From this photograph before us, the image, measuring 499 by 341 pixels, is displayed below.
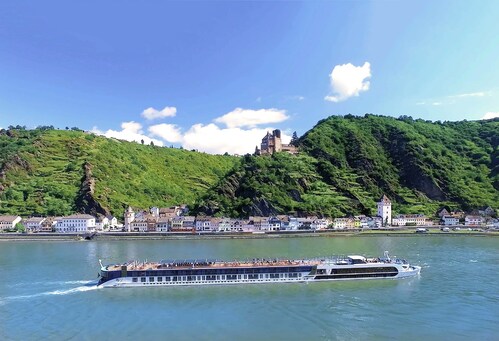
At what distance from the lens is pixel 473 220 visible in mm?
113562

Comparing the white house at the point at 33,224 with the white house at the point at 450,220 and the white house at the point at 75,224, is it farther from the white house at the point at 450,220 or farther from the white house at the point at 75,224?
the white house at the point at 450,220

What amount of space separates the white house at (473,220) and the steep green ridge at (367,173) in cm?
1192

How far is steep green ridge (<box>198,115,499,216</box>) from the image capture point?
123431mm

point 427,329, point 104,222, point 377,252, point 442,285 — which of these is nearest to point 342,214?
point 377,252

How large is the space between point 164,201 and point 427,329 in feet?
397

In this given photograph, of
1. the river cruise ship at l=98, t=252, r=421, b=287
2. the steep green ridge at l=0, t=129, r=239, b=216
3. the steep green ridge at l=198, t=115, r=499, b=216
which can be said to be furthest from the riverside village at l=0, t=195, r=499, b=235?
the river cruise ship at l=98, t=252, r=421, b=287

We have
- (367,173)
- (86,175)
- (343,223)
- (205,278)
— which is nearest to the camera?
(205,278)

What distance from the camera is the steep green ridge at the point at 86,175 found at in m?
123

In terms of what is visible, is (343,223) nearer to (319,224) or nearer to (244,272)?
(319,224)

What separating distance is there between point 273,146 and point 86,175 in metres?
64.7

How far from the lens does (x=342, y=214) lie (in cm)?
11875

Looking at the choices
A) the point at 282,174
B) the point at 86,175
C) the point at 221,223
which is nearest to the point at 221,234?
the point at 221,223

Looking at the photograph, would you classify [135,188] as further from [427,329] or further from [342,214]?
[427,329]

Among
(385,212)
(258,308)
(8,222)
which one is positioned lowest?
(258,308)
